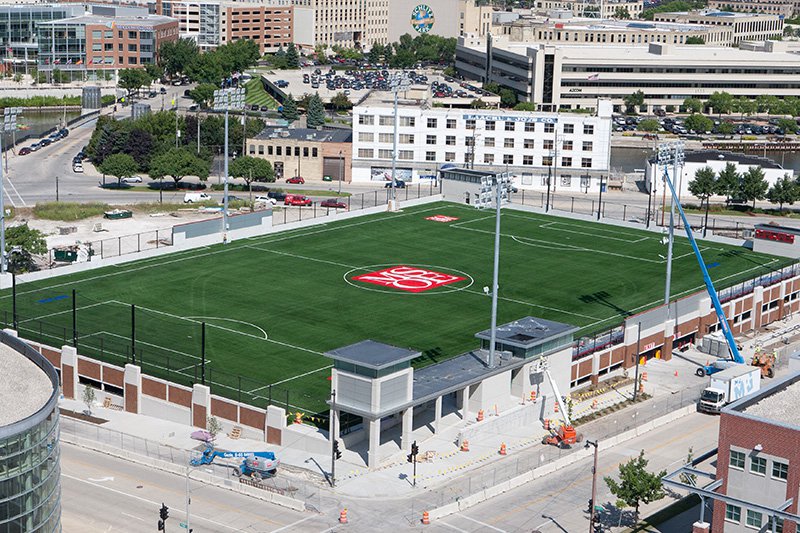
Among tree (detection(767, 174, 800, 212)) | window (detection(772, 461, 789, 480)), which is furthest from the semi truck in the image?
tree (detection(767, 174, 800, 212))

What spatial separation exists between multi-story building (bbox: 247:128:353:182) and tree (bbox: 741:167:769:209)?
50168mm

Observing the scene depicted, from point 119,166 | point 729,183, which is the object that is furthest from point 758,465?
point 119,166

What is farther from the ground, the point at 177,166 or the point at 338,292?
the point at 177,166

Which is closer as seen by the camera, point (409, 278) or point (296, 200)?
point (409, 278)

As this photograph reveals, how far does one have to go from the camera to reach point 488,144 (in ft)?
586

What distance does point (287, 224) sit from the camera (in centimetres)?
13625

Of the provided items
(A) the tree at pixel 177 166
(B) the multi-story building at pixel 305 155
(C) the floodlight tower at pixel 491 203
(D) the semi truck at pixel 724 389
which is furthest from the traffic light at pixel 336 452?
(B) the multi-story building at pixel 305 155

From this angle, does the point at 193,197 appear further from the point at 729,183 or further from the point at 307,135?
the point at 729,183

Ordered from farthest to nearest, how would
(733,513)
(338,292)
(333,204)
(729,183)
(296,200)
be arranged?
(729,183) → (296,200) → (333,204) → (338,292) → (733,513)

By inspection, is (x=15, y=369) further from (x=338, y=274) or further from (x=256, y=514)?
(x=338, y=274)

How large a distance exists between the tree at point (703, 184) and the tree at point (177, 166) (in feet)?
199

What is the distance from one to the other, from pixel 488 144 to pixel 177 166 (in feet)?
131

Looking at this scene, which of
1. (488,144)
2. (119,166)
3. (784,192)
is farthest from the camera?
(488,144)

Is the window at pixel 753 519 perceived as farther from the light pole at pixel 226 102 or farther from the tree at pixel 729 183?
the tree at pixel 729 183
